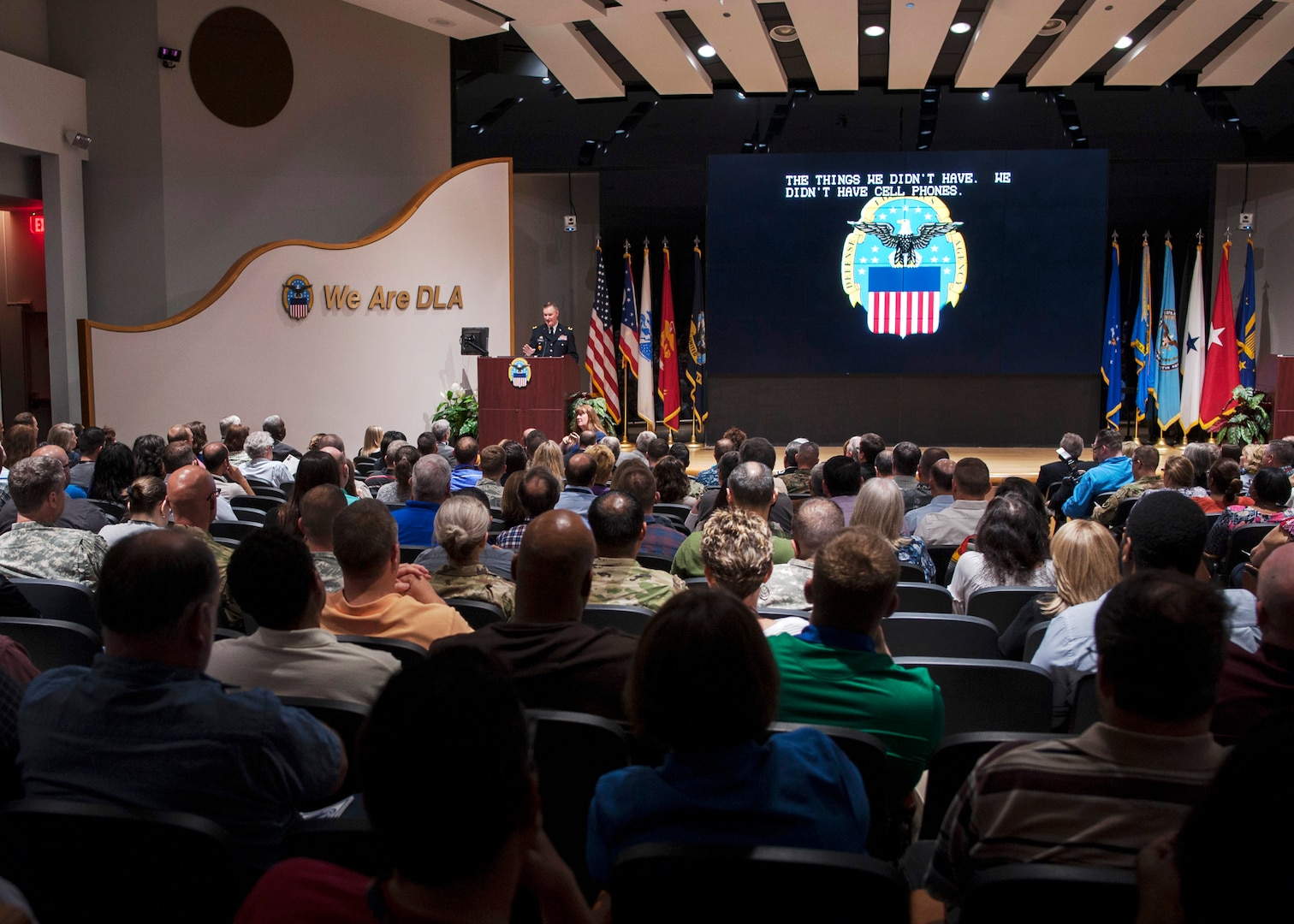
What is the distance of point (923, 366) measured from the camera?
1155 centimetres

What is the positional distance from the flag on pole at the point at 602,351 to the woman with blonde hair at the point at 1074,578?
31.3ft

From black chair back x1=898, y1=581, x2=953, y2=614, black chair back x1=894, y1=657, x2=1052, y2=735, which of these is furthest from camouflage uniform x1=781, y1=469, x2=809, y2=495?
black chair back x1=894, y1=657, x2=1052, y2=735

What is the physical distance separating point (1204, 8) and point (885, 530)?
26.3ft

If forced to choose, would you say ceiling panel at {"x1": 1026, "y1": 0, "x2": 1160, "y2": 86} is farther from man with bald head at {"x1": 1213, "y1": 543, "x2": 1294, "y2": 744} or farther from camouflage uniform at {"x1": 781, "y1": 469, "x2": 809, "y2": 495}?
man with bald head at {"x1": 1213, "y1": 543, "x2": 1294, "y2": 744}

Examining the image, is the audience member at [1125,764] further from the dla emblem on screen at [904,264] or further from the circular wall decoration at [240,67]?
the circular wall decoration at [240,67]

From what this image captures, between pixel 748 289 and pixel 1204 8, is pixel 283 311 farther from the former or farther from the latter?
pixel 1204 8

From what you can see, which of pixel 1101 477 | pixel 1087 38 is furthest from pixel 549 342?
pixel 1087 38

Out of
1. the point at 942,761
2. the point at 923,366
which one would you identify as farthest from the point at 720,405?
the point at 942,761

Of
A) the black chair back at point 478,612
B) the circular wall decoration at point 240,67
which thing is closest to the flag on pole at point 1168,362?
the circular wall decoration at point 240,67

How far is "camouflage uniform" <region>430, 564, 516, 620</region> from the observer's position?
321 centimetres

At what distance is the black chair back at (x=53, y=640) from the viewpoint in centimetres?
264

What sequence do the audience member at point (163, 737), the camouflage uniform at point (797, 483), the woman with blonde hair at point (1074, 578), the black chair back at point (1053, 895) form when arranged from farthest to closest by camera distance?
1. the camouflage uniform at point (797, 483)
2. the woman with blonde hair at point (1074, 578)
3. the audience member at point (163, 737)
4. the black chair back at point (1053, 895)

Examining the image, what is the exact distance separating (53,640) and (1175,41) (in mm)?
11064

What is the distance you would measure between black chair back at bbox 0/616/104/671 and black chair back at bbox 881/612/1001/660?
2114 millimetres
